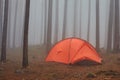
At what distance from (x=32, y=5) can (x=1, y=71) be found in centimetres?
5044

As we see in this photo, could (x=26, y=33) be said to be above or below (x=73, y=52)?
above

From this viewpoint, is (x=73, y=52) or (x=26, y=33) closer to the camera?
(x=26, y=33)

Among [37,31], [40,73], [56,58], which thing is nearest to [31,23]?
→ [37,31]

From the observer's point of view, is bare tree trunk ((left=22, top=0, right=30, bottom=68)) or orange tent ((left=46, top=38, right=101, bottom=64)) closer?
bare tree trunk ((left=22, top=0, right=30, bottom=68))

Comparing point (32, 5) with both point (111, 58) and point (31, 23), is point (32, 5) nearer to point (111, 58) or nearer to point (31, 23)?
point (31, 23)

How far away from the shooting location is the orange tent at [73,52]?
1885 cm

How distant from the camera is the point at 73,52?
19.2 m

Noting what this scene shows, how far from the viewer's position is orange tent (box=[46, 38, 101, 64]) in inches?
742

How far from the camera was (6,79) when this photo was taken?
13.9 meters

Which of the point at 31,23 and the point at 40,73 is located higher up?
the point at 31,23

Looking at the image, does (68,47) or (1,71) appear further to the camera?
(68,47)

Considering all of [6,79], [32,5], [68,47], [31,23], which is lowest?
[6,79]

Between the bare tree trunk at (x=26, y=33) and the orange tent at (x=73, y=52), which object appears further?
the orange tent at (x=73, y=52)

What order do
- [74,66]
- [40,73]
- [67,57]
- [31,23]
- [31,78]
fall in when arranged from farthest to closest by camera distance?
[31,23] → [67,57] → [74,66] → [40,73] → [31,78]
